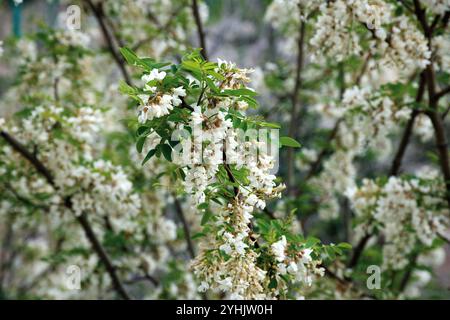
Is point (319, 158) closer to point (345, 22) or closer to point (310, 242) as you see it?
point (345, 22)

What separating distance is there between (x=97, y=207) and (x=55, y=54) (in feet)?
3.91

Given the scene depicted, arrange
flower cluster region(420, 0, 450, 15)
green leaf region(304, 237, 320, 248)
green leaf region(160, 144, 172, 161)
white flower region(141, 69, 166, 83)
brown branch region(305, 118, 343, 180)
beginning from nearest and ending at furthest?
white flower region(141, 69, 166, 83) < green leaf region(160, 144, 172, 161) < green leaf region(304, 237, 320, 248) < flower cluster region(420, 0, 450, 15) < brown branch region(305, 118, 343, 180)

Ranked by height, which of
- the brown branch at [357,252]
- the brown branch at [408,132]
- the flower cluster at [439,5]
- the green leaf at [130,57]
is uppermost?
the flower cluster at [439,5]

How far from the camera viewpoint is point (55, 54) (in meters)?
3.77

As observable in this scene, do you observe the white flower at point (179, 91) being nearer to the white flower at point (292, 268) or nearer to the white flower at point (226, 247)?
the white flower at point (226, 247)

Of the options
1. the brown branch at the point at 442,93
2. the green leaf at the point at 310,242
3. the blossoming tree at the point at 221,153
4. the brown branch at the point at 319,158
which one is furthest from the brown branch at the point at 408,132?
the green leaf at the point at 310,242

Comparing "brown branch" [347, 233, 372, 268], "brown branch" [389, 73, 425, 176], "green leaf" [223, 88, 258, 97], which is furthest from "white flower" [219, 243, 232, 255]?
"brown branch" [347, 233, 372, 268]

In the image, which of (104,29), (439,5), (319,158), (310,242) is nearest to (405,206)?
(439,5)

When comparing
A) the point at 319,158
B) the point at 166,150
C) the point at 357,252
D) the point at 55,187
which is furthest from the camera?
the point at 319,158

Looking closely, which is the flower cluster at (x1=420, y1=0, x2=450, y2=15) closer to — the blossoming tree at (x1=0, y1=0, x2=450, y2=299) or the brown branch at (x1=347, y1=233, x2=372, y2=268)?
the blossoming tree at (x1=0, y1=0, x2=450, y2=299)

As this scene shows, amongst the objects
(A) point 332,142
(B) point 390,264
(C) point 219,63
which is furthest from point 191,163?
(A) point 332,142

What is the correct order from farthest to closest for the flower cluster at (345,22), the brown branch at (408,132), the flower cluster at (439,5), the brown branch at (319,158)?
the brown branch at (319,158), the brown branch at (408,132), the flower cluster at (439,5), the flower cluster at (345,22)

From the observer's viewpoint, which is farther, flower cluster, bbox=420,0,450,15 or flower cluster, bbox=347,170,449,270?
flower cluster, bbox=347,170,449,270

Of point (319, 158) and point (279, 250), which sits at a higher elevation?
point (319, 158)
